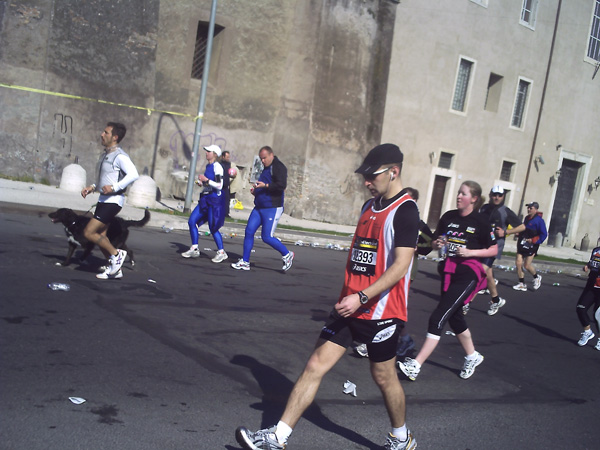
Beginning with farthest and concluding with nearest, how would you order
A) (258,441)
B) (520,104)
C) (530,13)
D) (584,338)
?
(520,104), (530,13), (584,338), (258,441)

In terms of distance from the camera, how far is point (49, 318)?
6.26m

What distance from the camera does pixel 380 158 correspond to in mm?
4172

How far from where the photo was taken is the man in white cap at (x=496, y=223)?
9117mm

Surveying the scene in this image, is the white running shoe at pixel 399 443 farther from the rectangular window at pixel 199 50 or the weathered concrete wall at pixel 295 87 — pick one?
the rectangular window at pixel 199 50

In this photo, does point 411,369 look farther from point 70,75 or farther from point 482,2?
point 482,2

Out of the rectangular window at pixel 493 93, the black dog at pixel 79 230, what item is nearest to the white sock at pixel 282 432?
the black dog at pixel 79 230

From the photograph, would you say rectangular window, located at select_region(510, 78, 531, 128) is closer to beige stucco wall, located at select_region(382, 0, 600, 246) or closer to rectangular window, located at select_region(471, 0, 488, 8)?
beige stucco wall, located at select_region(382, 0, 600, 246)

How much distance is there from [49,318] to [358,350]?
10.1ft

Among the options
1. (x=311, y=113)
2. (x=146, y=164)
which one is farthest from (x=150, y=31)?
(x=311, y=113)

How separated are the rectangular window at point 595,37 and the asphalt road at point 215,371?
27807 mm

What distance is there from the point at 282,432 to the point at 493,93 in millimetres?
28861

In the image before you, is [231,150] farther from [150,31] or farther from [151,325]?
[151,325]

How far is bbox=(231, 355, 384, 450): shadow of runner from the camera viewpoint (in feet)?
15.3

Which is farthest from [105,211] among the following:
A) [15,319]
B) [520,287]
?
[520,287]
